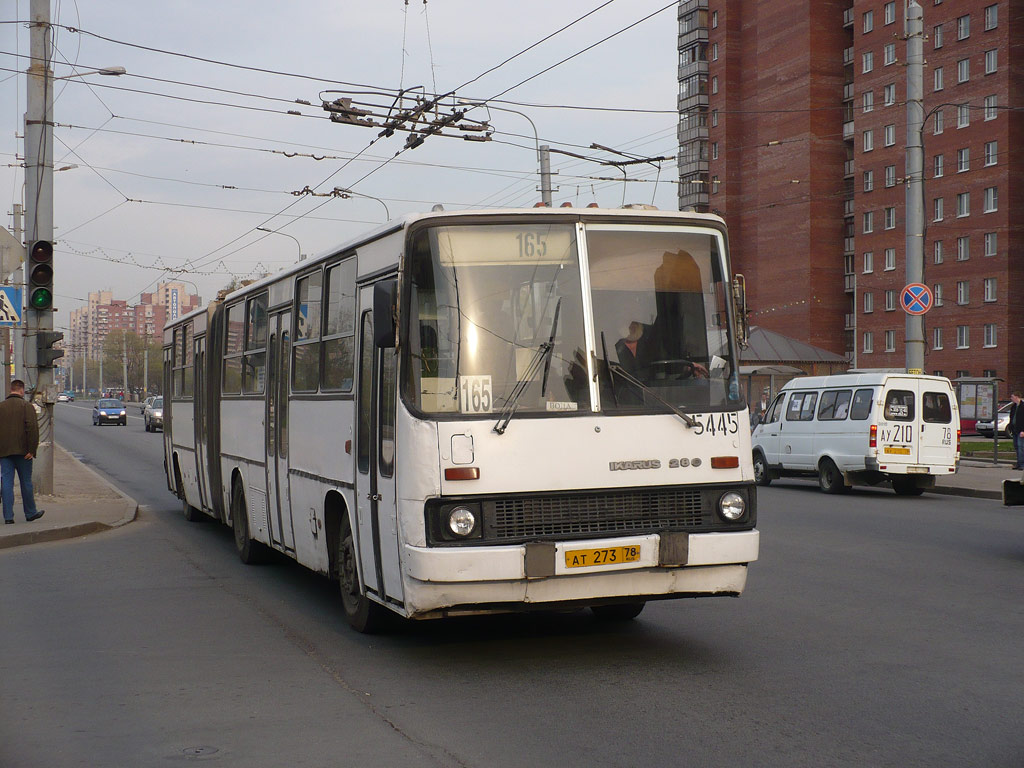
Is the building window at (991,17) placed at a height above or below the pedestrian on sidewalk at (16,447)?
above

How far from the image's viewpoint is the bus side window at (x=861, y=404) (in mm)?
22172

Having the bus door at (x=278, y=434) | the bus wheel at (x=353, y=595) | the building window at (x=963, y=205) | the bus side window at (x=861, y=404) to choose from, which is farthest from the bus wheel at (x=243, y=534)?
the building window at (x=963, y=205)

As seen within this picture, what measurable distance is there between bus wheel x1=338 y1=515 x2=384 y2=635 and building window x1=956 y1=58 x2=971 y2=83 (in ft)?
212

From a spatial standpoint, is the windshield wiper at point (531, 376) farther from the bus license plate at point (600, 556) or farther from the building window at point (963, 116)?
the building window at point (963, 116)

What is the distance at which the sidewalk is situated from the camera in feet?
47.4

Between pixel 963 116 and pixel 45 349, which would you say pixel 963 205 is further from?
pixel 45 349

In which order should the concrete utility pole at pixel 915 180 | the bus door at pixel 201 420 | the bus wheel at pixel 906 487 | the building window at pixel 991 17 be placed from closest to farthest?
the bus door at pixel 201 420, the bus wheel at pixel 906 487, the concrete utility pole at pixel 915 180, the building window at pixel 991 17

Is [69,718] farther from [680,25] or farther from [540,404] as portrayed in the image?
[680,25]

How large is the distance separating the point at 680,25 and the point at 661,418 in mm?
83051

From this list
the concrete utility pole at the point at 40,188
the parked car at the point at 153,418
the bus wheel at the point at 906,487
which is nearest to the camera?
the concrete utility pole at the point at 40,188

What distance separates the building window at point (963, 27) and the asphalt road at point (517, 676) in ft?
198

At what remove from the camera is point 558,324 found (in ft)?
23.9

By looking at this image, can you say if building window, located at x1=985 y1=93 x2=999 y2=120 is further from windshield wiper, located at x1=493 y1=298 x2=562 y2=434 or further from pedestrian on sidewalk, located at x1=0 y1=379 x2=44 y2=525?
windshield wiper, located at x1=493 y1=298 x2=562 y2=434

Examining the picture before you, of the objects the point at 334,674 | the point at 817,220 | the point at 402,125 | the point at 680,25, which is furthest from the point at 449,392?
the point at 680,25
